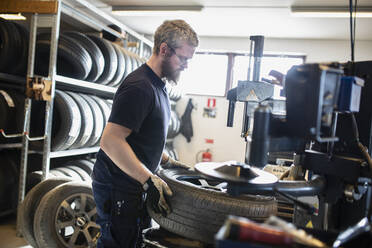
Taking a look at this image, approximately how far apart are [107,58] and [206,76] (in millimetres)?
3575

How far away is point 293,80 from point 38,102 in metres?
3.05

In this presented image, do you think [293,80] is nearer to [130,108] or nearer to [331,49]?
[130,108]

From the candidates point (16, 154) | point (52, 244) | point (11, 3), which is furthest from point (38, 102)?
point (52, 244)

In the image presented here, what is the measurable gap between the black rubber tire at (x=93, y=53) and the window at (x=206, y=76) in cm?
333

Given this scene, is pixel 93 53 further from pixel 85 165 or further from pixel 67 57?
pixel 85 165

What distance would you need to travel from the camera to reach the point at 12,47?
9.84 feet

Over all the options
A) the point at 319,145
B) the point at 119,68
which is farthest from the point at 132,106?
the point at 119,68

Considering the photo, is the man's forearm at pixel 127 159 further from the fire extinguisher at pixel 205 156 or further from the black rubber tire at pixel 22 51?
the fire extinguisher at pixel 205 156

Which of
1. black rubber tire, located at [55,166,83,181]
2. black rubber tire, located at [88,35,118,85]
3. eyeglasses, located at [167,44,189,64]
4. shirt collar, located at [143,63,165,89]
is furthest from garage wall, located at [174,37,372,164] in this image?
shirt collar, located at [143,63,165,89]

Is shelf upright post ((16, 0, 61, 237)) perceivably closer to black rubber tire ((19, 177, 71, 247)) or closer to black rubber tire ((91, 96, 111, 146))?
black rubber tire ((19, 177, 71, 247))

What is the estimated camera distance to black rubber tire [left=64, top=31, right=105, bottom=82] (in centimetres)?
321

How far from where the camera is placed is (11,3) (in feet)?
9.47

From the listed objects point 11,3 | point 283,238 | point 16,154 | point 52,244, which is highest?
point 11,3

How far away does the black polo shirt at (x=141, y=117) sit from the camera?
142 centimetres
